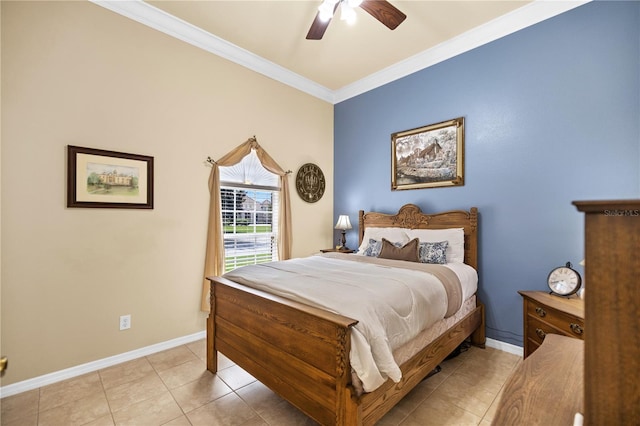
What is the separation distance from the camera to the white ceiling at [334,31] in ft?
8.86

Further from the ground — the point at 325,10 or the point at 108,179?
the point at 325,10

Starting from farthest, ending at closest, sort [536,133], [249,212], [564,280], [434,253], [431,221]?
[249,212], [431,221], [434,253], [536,133], [564,280]

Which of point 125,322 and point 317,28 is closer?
point 317,28

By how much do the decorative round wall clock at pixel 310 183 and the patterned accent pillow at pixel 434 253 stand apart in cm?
188

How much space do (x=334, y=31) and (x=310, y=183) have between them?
1985 mm

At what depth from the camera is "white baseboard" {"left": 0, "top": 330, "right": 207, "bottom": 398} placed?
6.94 feet

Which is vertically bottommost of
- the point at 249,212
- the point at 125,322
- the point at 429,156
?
the point at 125,322

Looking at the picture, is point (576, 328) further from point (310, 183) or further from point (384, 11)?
point (310, 183)

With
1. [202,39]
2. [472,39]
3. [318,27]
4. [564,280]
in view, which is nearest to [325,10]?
[318,27]

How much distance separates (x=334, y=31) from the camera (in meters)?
3.08

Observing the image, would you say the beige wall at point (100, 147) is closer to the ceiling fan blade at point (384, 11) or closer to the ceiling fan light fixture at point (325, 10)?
the ceiling fan light fixture at point (325, 10)

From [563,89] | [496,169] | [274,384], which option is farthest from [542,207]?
[274,384]

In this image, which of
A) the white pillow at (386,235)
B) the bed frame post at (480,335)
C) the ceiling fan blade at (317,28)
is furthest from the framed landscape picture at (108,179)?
the bed frame post at (480,335)

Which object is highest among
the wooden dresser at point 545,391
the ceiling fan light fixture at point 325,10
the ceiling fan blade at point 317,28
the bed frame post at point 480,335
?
the ceiling fan blade at point 317,28
